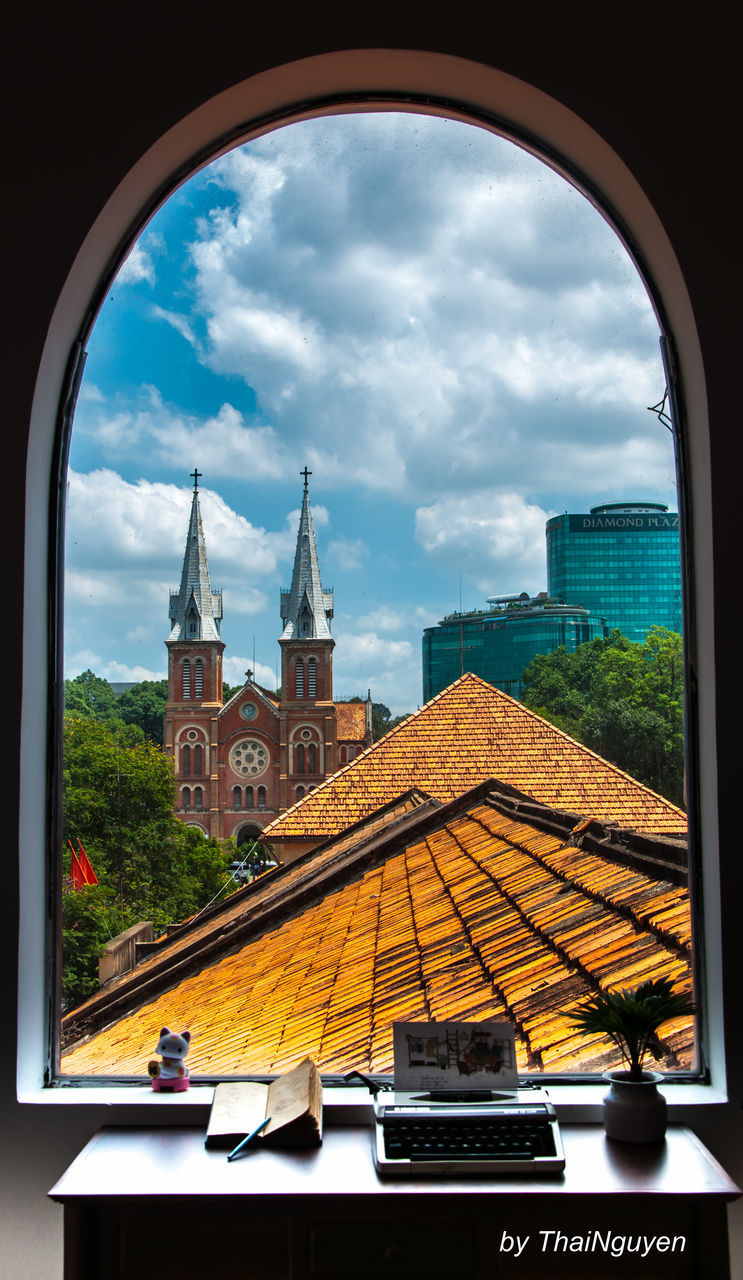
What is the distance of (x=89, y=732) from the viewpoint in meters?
2.18

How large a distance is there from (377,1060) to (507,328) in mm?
1722

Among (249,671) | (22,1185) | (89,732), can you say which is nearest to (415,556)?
(249,671)

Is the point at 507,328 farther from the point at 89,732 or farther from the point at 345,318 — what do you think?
the point at 89,732

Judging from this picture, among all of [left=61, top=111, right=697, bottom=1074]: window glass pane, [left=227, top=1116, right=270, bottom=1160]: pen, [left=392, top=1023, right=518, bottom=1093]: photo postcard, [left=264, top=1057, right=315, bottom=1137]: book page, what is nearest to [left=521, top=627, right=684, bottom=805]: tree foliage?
[left=61, top=111, right=697, bottom=1074]: window glass pane

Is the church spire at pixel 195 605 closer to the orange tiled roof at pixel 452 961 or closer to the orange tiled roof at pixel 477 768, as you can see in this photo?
the orange tiled roof at pixel 477 768

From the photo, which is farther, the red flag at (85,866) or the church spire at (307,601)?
the church spire at (307,601)

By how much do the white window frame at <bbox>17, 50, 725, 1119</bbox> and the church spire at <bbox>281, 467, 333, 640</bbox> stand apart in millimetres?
566

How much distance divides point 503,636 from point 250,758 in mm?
713

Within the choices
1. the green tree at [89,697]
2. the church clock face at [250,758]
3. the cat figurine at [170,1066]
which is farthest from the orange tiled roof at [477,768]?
the cat figurine at [170,1066]

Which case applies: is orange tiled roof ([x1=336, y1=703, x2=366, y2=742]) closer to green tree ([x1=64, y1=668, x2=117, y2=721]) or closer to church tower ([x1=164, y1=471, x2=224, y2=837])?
church tower ([x1=164, y1=471, x2=224, y2=837])

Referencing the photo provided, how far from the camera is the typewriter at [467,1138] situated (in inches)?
57.3

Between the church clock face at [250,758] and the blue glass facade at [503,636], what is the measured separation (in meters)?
0.46
